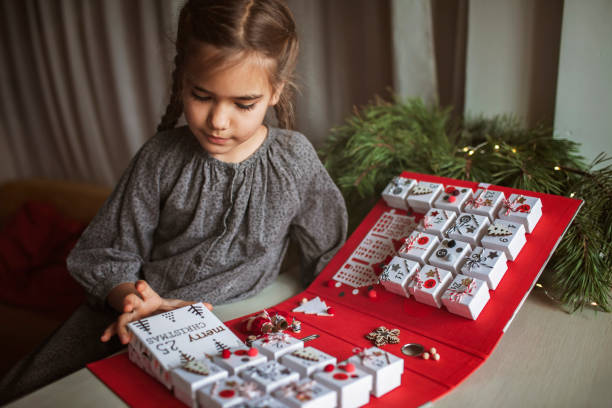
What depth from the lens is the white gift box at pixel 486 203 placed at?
2.63 feet

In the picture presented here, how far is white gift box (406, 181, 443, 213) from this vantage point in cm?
87

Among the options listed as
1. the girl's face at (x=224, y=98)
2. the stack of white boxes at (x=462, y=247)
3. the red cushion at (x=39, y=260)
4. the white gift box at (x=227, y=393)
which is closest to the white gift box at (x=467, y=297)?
the stack of white boxes at (x=462, y=247)

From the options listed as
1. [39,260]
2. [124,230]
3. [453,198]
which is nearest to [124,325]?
[124,230]

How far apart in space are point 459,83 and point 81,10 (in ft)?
4.91

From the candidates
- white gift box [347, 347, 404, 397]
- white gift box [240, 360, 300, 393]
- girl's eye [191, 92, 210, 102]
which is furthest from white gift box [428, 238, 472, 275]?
girl's eye [191, 92, 210, 102]

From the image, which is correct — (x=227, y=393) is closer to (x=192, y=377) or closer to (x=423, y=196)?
(x=192, y=377)

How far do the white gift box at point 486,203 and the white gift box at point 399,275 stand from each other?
0.14m

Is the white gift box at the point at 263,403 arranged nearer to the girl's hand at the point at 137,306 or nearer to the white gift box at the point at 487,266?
the girl's hand at the point at 137,306

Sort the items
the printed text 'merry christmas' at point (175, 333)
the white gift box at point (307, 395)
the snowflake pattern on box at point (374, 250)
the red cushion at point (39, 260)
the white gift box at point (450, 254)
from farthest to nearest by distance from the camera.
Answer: the red cushion at point (39, 260)
the snowflake pattern on box at point (374, 250)
the white gift box at point (450, 254)
the printed text 'merry christmas' at point (175, 333)
the white gift box at point (307, 395)

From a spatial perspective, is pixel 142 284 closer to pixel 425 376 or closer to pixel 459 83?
pixel 425 376

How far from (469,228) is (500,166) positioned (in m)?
0.25

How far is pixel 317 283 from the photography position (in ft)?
2.89

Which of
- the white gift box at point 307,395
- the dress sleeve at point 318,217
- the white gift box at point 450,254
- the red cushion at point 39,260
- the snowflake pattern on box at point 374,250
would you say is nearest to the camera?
the white gift box at point 307,395

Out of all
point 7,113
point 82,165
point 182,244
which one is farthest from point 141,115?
point 182,244
